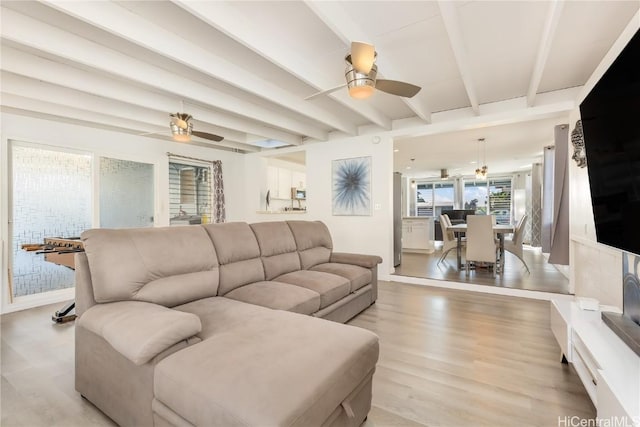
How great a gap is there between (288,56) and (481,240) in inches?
155

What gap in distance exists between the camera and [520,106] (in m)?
3.82

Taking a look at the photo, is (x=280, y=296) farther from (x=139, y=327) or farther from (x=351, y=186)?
(x=351, y=186)

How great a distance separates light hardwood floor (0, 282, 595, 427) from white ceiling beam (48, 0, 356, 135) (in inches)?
96.0

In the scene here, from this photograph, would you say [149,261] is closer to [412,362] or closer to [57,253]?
[57,253]

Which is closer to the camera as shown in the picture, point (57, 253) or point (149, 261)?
point (149, 261)

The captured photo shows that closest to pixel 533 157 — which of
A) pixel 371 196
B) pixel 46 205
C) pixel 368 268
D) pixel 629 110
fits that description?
pixel 371 196

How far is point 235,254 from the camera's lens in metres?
2.54

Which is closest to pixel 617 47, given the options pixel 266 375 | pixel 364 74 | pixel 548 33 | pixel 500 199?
pixel 548 33

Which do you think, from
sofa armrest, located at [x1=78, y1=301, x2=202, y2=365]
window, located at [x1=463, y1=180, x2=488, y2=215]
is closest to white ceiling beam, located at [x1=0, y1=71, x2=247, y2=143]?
sofa armrest, located at [x1=78, y1=301, x2=202, y2=365]

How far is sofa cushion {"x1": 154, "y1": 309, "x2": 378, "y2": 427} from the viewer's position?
996 mm

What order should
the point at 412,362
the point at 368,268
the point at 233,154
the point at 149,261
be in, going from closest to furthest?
the point at 149,261 < the point at 412,362 < the point at 368,268 < the point at 233,154

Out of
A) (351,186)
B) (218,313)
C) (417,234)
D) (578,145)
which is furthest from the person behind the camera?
(417,234)

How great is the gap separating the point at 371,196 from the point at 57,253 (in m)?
4.09

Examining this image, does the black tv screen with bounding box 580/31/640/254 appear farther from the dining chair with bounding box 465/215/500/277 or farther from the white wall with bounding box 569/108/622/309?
the dining chair with bounding box 465/215/500/277
